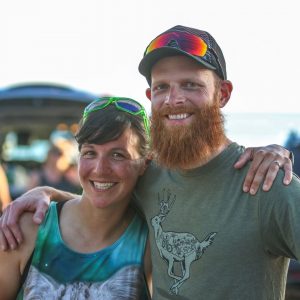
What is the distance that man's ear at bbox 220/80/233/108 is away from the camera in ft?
9.48

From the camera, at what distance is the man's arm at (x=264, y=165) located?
244 centimetres

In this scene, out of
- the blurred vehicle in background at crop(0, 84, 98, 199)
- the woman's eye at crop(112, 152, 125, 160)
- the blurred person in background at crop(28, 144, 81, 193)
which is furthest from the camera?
the blurred vehicle in background at crop(0, 84, 98, 199)

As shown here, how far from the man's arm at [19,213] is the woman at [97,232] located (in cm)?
4

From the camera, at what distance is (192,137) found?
2740mm

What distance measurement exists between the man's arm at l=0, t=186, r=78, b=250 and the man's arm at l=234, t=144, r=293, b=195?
3.24 feet

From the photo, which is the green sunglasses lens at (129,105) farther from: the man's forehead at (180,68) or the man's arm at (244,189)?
the man's arm at (244,189)

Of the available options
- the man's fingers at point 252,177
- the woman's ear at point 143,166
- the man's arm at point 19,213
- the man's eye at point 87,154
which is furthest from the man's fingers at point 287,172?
the man's arm at point 19,213

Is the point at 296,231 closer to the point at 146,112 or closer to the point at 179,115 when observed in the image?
the point at 179,115

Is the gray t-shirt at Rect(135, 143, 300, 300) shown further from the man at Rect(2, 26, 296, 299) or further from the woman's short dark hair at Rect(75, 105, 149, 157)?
the woman's short dark hair at Rect(75, 105, 149, 157)

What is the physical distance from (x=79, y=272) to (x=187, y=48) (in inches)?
44.4

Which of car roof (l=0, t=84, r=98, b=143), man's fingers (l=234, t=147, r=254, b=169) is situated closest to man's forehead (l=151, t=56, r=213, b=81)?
man's fingers (l=234, t=147, r=254, b=169)

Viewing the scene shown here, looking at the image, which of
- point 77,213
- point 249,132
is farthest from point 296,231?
point 249,132

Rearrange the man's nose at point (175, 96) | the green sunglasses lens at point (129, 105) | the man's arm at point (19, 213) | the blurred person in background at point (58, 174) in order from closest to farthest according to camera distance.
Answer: the man's nose at point (175, 96), the man's arm at point (19, 213), the green sunglasses lens at point (129, 105), the blurred person in background at point (58, 174)

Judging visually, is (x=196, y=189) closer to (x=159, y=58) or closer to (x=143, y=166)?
(x=143, y=166)
